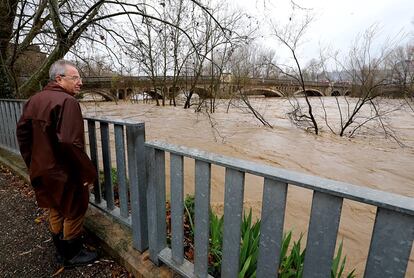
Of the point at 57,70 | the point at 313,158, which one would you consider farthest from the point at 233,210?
the point at 313,158

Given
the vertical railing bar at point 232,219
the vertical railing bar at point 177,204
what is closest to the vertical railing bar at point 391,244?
the vertical railing bar at point 232,219

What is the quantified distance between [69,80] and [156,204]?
120 cm

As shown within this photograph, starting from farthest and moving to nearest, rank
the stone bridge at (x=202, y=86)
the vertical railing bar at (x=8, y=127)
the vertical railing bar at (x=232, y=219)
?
the stone bridge at (x=202, y=86), the vertical railing bar at (x=8, y=127), the vertical railing bar at (x=232, y=219)

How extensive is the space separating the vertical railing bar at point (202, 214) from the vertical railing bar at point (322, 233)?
581 mm

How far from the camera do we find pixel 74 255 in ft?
7.28

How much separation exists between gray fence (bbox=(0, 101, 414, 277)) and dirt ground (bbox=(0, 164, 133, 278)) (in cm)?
36

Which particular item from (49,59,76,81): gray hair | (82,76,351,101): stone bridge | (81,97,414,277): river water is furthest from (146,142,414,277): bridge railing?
(82,76,351,101): stone bridge

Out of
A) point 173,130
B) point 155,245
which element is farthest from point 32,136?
point 173,130

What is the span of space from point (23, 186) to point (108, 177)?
84.8 inches

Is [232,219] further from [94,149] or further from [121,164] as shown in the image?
[94,149]

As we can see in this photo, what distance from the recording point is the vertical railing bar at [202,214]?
1.49m

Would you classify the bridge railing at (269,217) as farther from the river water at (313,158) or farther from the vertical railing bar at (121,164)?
the river water at (313,158)

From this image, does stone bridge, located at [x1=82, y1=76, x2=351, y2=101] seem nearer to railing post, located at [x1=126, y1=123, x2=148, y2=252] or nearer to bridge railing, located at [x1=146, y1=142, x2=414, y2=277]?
railing post, located at [x1=126, y1=123, x2=148, y2=252]

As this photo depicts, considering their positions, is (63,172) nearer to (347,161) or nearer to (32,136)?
(32,136)
